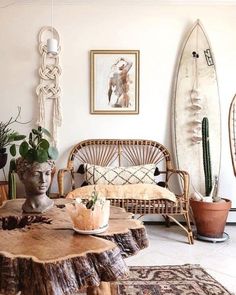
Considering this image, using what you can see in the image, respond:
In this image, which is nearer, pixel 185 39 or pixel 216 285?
pixel 216 285

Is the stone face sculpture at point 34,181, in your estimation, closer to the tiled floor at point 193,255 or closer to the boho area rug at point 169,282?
the boho area rug at point 169,282

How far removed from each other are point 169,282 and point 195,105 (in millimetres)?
1989

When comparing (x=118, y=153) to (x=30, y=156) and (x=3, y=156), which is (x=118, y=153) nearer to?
(x=3, y=156)

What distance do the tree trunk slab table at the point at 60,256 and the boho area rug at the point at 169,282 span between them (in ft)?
1.82

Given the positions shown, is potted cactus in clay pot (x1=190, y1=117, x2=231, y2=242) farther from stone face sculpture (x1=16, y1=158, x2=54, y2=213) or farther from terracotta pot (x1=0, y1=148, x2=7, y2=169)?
terracotta pot (x1=0, y1=148, x2=7, y2=169)

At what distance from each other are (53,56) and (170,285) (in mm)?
2613

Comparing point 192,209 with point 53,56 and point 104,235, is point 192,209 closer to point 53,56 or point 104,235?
point 104,235

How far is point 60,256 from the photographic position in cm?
112

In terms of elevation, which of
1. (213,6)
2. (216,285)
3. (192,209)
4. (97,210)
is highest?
(213,6)

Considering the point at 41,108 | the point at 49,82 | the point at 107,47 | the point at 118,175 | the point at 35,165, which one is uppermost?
the point at 107,47

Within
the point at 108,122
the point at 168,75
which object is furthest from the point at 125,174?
the point at 168,75

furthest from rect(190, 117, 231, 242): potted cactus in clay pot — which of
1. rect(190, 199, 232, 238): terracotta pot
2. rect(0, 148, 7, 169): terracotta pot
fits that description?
rect(0, 148, 7, 169): terracotta pot

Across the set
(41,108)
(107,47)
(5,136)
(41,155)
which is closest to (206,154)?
(107,47)

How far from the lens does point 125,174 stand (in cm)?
314
